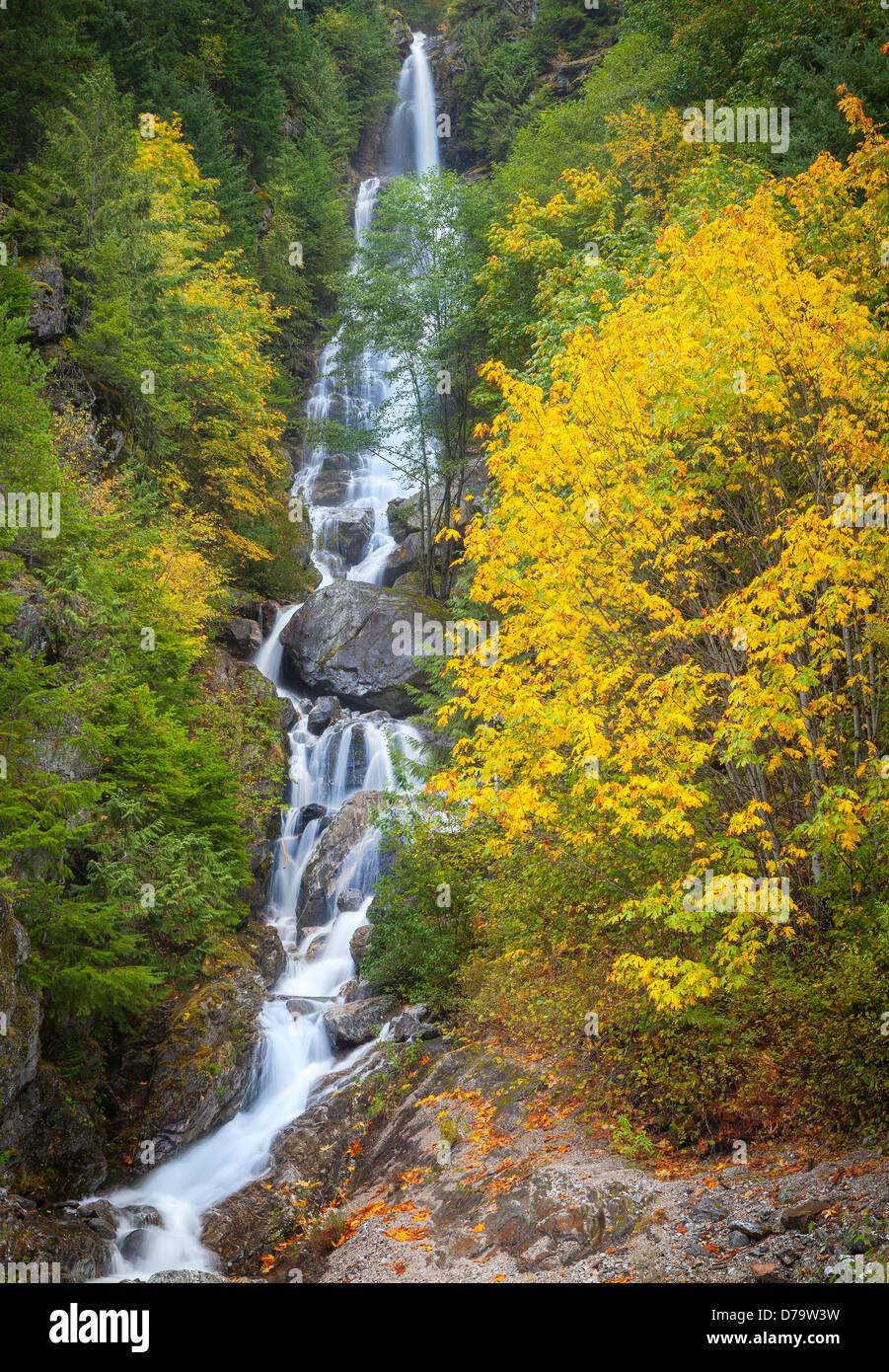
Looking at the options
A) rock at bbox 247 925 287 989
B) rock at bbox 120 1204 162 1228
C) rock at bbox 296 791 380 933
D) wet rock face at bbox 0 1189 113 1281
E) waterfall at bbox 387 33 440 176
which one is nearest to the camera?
wet rock face at bbox 0 1189 113 1281

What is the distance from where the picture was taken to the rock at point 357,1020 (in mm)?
11141

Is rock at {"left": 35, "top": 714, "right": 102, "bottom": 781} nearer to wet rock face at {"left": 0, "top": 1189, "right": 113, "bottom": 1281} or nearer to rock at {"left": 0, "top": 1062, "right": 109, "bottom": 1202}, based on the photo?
rock at {"left": 0, "top": 1062, "right": 109, "bottom": 1202}

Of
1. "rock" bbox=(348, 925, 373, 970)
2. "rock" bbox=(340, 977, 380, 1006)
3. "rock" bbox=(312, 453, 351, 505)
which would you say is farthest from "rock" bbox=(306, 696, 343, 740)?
"rock" bbox=(312, 453, 351, 505)

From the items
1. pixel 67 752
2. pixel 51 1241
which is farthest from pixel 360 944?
pixel 51 1241

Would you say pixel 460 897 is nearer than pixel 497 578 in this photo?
No

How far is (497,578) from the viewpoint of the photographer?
24.5 feet

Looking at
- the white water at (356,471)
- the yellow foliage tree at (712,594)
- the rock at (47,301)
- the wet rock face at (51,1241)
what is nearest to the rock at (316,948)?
the wet rock face at (51,1241)

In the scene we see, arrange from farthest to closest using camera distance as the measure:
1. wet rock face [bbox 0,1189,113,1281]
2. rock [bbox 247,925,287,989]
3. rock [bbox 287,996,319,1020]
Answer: rock [bbox 247,925,287,989] → rock [bbox 287,996,319,1020] → wet rock face [bbox 0,1189,113,1281]

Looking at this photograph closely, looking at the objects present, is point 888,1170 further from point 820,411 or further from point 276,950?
point 276,950

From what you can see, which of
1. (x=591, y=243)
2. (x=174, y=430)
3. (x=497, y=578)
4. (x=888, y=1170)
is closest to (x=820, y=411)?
(x=497, y=578)

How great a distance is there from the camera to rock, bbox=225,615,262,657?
1944cm

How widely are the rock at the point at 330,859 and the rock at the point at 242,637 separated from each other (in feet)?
18.9

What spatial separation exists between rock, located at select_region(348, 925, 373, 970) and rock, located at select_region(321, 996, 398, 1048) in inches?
43.3
